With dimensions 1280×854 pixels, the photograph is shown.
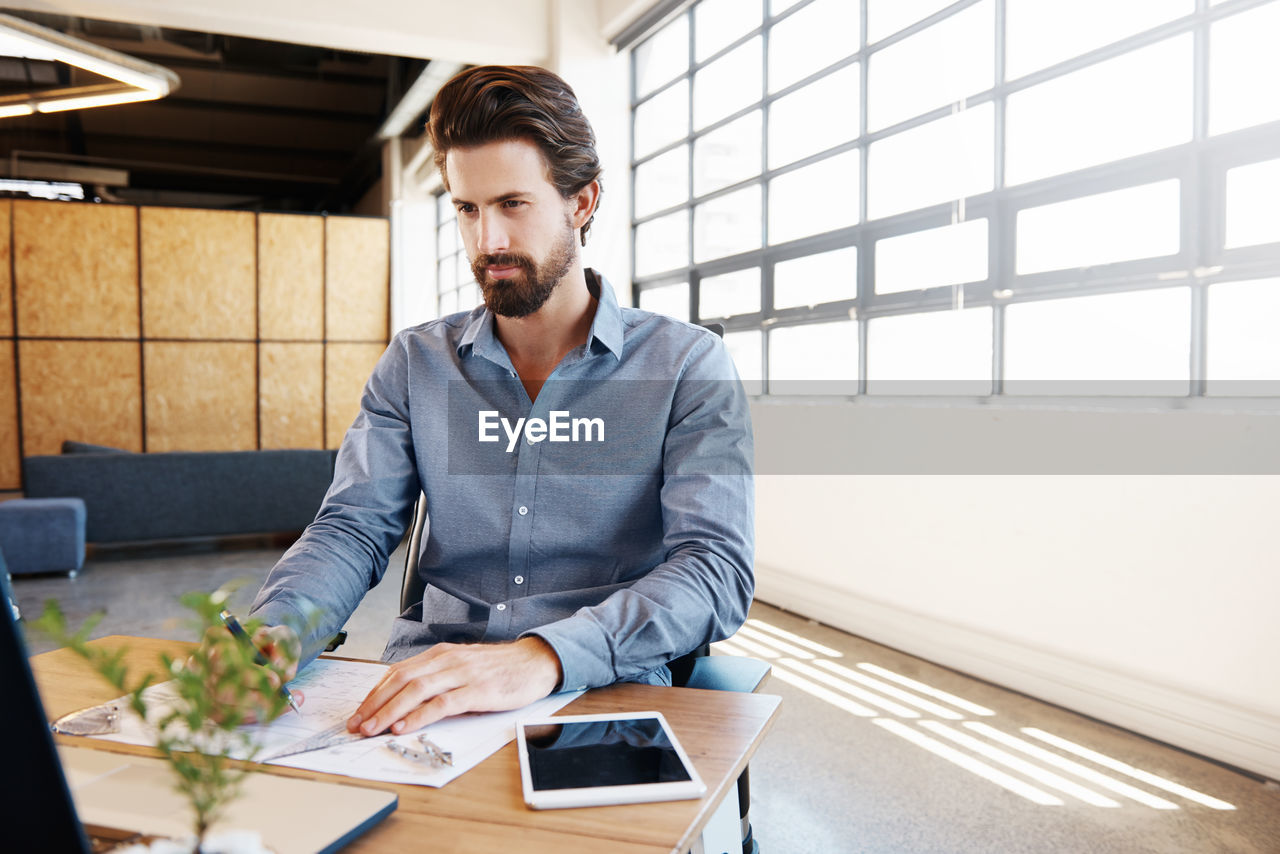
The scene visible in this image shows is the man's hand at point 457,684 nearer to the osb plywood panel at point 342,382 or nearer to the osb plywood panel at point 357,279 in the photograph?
the osb plywood panel at point 342,382

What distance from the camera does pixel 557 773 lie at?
70cm

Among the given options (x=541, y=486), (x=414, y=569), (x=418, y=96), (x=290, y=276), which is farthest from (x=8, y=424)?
(x=541, y=486)

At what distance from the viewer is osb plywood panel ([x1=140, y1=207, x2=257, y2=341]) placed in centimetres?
786

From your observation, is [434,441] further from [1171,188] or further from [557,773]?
[1171,188]

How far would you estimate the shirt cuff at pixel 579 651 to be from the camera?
92cm

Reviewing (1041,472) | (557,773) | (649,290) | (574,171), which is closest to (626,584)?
(557,773)

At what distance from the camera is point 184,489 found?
230 inches

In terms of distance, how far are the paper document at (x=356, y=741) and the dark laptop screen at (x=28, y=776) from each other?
0.25m

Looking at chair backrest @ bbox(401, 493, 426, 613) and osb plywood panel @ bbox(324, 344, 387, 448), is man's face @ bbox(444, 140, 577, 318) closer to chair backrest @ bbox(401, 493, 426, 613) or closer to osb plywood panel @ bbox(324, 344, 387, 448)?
chair backrest @ bbox(401, 493, 426, 613)

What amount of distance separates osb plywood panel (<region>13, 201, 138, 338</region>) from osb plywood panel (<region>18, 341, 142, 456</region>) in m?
0.15

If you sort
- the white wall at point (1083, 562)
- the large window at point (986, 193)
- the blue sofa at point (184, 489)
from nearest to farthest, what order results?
1. the white wall at point (1083, 562)
2. the large window at point (986, 193)
3. the blue sofa at point (184, 489)

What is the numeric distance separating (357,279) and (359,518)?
25.8 feet

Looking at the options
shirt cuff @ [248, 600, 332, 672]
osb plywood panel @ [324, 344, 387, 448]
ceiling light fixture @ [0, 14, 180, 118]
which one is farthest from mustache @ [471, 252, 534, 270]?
osb plywood panel @ [324, 344, 387, 448]

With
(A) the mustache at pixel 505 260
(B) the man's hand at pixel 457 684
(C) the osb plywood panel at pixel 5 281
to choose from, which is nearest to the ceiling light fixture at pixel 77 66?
(C) the osb plywood panel at pixel 5 281
